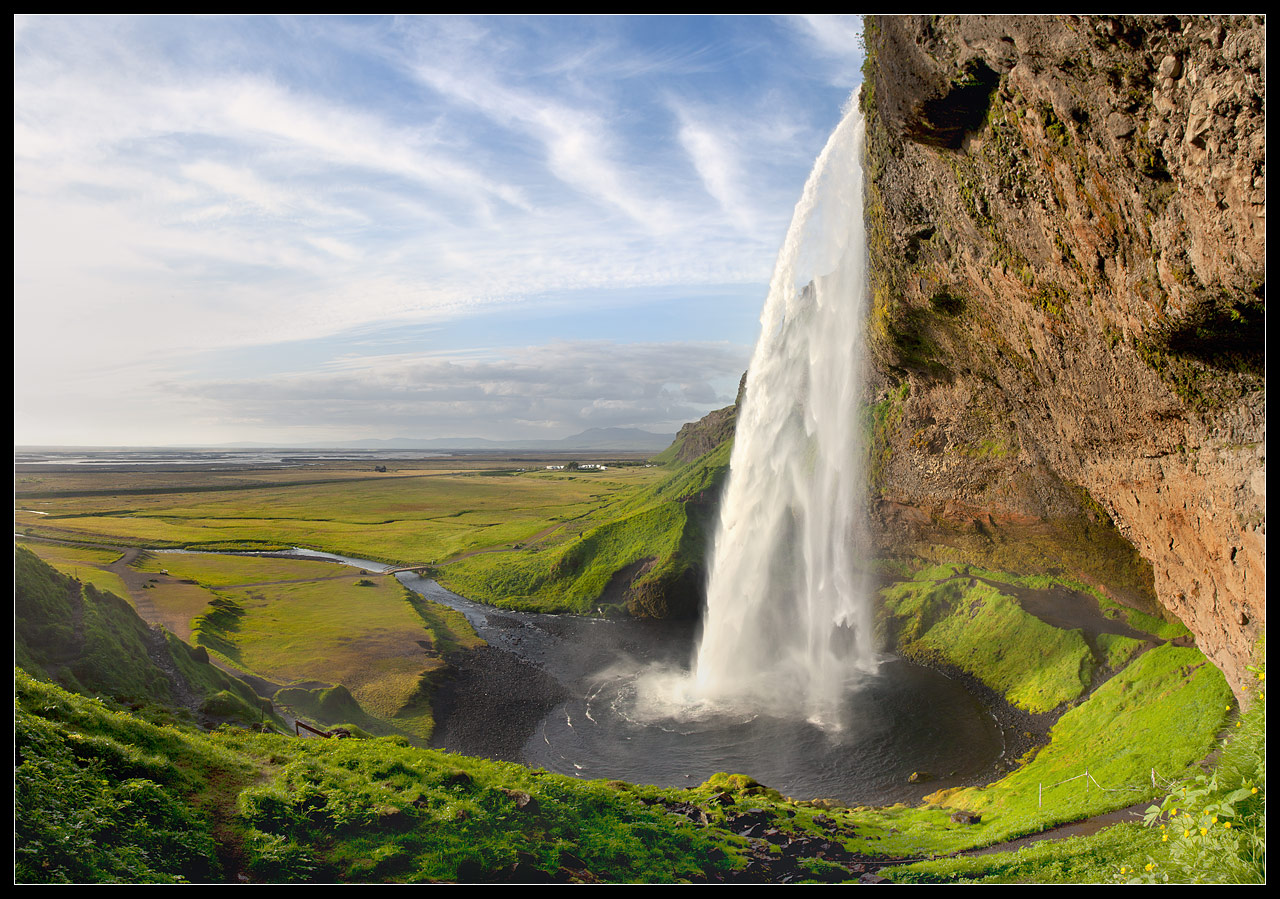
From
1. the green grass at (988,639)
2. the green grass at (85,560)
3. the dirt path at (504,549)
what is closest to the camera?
the green grass at (988,639)

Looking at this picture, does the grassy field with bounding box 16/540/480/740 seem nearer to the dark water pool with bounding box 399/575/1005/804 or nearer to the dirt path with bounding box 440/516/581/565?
the dark water pool with bounding box 399/575/1005/804

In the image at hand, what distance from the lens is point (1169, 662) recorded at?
2355 centimetres

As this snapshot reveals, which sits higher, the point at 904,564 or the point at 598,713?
the point at 904,564

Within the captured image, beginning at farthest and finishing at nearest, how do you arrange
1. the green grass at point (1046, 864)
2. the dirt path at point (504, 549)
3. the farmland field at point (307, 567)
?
the dirt path at point (504, 549)
the farmland field at point (307, 567)
the green grass at point (1046, 864)

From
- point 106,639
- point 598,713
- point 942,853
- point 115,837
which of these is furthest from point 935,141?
point 106,639

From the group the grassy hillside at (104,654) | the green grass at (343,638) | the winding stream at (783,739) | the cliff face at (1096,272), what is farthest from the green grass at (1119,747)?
the grassy hillside at (104,654)

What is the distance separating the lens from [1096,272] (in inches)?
501

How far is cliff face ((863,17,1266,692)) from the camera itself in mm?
9100

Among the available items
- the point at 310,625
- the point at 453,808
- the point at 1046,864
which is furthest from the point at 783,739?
the point at 310,625

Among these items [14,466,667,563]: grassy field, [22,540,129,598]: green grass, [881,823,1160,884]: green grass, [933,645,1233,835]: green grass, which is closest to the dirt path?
[14,466,667,563]: grassy field

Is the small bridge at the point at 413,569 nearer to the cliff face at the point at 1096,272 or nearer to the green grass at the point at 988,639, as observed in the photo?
the green grass at the point at 988,639

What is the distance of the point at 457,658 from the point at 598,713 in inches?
413

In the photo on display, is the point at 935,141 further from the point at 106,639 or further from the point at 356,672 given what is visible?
the point at 356,672

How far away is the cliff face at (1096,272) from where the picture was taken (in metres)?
9.10
